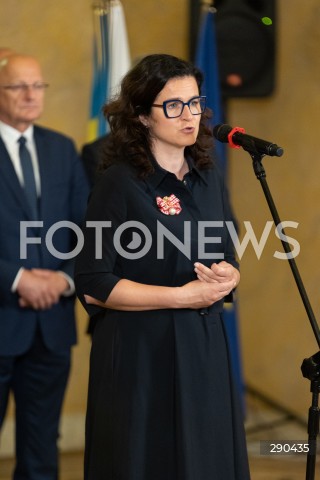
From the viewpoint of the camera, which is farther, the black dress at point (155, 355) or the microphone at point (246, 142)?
the black dress at point (155, 355)

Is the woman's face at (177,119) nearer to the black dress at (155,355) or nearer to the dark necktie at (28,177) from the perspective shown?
the black dress at (155,355)

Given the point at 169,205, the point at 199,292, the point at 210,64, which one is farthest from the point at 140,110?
the point at 210,64

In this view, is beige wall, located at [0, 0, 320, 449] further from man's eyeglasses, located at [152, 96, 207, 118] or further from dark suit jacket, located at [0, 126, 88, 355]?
man's eyeglasses, located at [152, 96, 207, 118]

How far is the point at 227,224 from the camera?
2.45 metres

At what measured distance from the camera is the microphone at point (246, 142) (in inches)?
81.2

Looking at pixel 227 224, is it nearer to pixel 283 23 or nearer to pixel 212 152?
pixel 212 152

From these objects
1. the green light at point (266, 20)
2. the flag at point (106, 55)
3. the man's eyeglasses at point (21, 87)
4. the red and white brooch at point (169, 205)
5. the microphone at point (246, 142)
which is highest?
the green light at point (266, 20)

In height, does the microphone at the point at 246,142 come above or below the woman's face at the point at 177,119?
below

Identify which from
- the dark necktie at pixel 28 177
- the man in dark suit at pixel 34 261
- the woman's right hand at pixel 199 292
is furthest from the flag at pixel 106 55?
the woman's right hand at pixel 199 292

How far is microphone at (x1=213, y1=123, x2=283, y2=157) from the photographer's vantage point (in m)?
2.06

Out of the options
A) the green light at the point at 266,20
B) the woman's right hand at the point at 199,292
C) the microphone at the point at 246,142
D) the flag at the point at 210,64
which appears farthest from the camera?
the green light at the point at 266,20

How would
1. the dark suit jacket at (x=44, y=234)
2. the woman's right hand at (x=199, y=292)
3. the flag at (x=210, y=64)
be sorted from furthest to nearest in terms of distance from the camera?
the flag at (x=210, y=64)
the dark suit jacket at (x=44, y=234)
the woman's right hand at (x=199, y=292)

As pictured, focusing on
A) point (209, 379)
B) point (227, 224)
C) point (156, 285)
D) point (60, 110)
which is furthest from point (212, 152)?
point (60, 110)

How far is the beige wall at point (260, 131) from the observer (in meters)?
4.48
